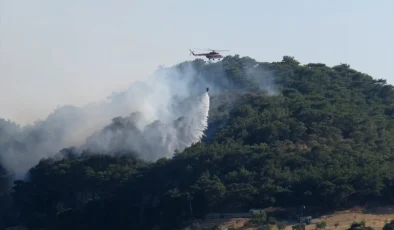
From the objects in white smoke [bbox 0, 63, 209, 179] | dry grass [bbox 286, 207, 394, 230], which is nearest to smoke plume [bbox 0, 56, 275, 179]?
white smoke [bbox 0, 63, 209, 179]

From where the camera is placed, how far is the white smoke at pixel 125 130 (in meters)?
125

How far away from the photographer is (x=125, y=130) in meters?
127

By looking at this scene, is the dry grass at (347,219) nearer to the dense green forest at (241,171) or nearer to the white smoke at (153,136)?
the dense green forest at (241,171)

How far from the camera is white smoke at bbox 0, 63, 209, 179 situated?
4916 inches

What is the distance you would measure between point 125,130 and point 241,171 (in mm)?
23705

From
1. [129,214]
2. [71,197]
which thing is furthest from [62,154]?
[129,214]

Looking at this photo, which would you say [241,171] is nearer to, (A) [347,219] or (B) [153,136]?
(A) [347,219]

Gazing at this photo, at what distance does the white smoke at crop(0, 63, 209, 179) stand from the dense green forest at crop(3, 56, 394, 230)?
9.50ft

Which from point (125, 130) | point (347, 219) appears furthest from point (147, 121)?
point (347, 219)

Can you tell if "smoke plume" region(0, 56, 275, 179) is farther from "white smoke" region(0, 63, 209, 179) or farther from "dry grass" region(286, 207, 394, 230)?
"dry grass" region(286, 207, 394, 230)

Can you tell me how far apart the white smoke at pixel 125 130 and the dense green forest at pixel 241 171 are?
9.50 feet

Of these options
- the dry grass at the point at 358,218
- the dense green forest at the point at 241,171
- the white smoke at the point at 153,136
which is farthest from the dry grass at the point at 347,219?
the white smoke at the point at 153,136

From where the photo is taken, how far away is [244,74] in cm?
14838

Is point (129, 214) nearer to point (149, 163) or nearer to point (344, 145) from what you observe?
point (149, 163)
